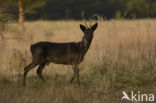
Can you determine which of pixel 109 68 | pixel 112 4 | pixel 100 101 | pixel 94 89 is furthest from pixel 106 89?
pixel 112 4

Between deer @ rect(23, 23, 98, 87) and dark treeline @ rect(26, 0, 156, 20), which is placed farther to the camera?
dark treeline @ rect(26, 0, 156, 20)

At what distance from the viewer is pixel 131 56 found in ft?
34.7

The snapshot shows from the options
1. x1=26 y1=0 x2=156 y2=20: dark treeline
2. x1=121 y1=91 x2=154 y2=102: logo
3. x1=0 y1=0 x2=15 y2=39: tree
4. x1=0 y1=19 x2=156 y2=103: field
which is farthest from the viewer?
x1=26 y1=0 x2=156 y2=20: dark treeline

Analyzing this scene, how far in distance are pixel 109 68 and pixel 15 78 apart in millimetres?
2265

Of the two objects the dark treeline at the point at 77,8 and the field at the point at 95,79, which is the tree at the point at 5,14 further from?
the dark treeline at the point at 77,8

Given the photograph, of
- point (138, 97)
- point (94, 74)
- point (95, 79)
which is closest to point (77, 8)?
point (94, 74)

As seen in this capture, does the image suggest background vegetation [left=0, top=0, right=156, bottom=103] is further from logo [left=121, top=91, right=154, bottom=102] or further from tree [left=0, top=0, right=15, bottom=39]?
logo [left=121, top=91, right=154, bottom=102]

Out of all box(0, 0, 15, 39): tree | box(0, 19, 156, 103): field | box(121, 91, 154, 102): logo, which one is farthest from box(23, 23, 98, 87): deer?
box(121, 91, 154, 102): logo

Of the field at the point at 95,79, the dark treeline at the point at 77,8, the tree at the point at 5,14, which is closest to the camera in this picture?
the field at the point at 95,79

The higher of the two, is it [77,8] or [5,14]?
[5,14]

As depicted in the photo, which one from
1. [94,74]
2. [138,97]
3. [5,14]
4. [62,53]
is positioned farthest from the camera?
[94,74]

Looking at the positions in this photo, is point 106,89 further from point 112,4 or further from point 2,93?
point 112,4

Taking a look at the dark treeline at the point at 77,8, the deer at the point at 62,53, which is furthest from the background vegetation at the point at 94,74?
the dark treeline at the point at 77,8

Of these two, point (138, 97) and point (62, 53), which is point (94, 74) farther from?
point (138, 97)
